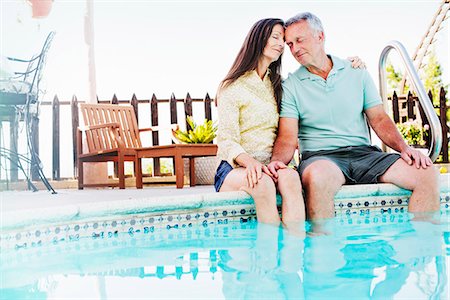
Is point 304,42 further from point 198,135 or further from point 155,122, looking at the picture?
point 155,122

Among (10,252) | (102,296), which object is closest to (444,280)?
(102,296)

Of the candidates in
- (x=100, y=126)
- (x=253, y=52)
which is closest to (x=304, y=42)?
(x=253, y=52)

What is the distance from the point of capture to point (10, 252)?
248 centimetres

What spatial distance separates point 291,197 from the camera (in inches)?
101

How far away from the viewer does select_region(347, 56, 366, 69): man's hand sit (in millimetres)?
3072

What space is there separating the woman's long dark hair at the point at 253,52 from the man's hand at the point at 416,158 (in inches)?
28.3

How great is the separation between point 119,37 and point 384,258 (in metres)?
12.0

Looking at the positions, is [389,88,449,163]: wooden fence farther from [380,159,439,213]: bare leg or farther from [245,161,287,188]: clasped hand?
[245,161,287,188]: clasped hand

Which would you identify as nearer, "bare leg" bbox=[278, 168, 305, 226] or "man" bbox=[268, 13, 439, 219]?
"bare leg" bbox=[278, 168, 305, 226]

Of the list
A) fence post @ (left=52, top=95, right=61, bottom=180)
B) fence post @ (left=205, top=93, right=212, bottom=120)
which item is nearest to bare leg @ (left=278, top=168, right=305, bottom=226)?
fence post @ (left=205, top=93, right=212, bottom=120)

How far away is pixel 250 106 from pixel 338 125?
527 mm

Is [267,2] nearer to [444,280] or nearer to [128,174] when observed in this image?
[128,174]

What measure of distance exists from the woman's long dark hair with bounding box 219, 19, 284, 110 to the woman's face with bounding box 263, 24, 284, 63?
2cm

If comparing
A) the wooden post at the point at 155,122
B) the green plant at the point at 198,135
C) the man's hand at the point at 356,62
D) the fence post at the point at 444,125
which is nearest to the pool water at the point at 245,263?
the man's hand at the point at 356,62
